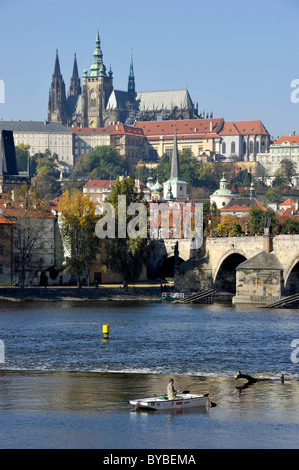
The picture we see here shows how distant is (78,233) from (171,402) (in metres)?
56.2

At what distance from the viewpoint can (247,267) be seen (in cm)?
8456

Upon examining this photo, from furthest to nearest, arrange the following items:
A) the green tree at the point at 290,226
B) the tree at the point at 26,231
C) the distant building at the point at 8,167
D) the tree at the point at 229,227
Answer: the distant building at the point at 8,167
the green tree at the point at 290,226
the tree at the point at 229,227
the tree at the point at 26,231

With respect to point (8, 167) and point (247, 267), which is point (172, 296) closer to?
point (247, 267)

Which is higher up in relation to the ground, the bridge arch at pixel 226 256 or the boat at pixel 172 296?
the bridge arch at pixel 226 256

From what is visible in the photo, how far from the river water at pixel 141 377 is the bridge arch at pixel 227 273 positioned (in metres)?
18.5

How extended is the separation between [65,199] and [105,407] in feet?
187

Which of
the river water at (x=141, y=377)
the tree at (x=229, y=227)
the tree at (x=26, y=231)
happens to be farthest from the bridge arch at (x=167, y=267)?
the river water at (x=141, y=377)

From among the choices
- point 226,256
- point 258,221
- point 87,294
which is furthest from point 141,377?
point 258,221

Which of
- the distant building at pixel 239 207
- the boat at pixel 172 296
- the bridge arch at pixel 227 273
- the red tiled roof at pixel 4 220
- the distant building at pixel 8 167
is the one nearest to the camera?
the boat at pixel 172 296

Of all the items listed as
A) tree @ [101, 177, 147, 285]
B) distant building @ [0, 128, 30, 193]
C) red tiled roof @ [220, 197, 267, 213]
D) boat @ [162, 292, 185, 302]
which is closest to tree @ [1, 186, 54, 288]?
tree @ [101, 177, 147, 285]

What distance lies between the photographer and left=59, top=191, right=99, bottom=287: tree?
89.8m

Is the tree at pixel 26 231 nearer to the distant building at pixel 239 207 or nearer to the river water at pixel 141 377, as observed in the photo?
the river water at pixel 141 377

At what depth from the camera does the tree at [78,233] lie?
8981 centimetres

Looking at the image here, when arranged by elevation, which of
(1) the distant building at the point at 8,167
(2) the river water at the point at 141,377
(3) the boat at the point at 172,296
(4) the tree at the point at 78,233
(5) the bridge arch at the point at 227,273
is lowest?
(2) the river water at the point at 141,377
